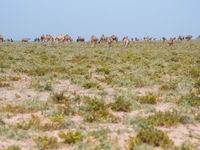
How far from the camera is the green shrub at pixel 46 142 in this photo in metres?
4.01

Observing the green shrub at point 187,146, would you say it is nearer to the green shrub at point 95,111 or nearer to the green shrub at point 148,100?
the green shrub at point 95,111

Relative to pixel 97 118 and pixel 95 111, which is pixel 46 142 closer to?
pixel 97 118

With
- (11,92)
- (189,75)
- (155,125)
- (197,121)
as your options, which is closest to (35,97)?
(11,92)

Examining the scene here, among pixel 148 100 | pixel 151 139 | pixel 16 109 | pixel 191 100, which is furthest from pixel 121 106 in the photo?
pixel 16 109

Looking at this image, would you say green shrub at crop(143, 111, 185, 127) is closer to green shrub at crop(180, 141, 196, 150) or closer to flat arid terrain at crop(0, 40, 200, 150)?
flat arid terrain at crop(0, 40, 200, 150)

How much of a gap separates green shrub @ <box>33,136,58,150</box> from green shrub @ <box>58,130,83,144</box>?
0.21 meters

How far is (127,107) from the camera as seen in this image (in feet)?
20.3

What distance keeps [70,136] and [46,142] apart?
1.60 feet

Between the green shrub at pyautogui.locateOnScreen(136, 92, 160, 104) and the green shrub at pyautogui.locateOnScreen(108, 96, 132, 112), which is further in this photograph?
the green shrub at pyautogui.locateOnScreen(136, 92, 160, 104)

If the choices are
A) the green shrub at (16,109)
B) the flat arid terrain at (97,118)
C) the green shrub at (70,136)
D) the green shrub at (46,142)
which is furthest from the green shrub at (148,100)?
the green shrub at (46,142)

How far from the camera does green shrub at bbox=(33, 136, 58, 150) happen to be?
4.01m

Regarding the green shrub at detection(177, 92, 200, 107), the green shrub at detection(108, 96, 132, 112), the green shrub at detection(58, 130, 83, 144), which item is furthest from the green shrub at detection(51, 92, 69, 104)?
the green shrub at detection(177, 92, 200, 107)

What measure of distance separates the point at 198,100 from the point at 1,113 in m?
5.88

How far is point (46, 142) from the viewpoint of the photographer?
13.3 ft
